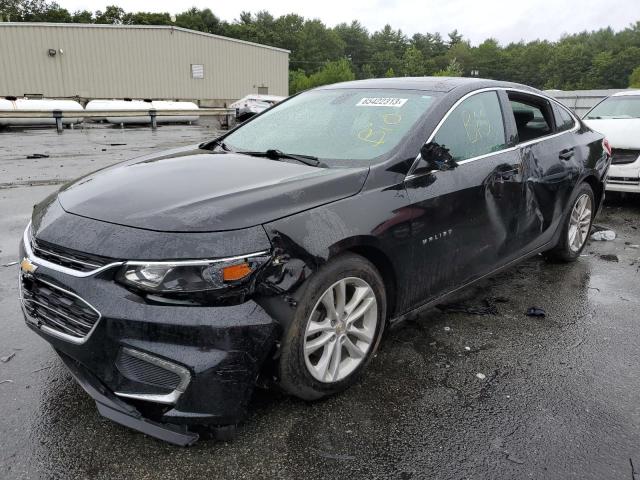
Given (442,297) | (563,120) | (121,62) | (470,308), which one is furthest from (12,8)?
(442,297)

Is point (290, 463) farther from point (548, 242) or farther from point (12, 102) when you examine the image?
point (12, 102)

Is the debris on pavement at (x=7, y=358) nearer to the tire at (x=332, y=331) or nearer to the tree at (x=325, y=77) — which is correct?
the tire at (x=332, y=331)

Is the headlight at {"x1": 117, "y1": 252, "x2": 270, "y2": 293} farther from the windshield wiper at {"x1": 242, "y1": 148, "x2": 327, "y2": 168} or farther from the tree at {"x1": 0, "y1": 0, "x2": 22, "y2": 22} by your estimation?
the tree at {"x1": 0, "y1": 0, "x2": 22, "y2": 22}

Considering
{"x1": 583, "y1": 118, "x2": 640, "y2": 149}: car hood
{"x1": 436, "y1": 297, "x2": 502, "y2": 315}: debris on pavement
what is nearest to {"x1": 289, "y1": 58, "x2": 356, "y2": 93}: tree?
{"x1": 583, "y1": 118, "x2": 640, "y2": 149}: car hood

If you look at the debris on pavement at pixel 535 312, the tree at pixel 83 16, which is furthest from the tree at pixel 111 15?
the debris on pavement at pixel 535 312

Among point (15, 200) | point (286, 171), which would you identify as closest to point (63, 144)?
point (15, 200)

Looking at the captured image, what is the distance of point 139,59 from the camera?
3497 centimetres

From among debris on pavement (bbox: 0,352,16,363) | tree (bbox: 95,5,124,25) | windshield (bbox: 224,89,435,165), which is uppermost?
tree (bbox: 95,5,124,25)

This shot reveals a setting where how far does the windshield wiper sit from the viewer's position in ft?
10.2

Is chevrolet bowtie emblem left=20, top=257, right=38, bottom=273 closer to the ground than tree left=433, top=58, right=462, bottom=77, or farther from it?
closer to the ground

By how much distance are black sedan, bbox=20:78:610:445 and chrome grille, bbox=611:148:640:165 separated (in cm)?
437

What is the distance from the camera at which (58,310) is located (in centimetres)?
238

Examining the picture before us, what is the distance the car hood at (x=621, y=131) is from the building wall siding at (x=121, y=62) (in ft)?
107

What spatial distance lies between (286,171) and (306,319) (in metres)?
0.90
